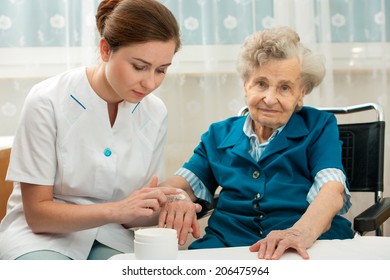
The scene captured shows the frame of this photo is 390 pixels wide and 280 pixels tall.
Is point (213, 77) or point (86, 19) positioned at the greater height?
point (86, 19)

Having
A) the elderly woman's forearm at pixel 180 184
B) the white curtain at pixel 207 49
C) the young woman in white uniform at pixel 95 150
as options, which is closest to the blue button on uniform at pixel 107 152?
the young woman in white uniform at pixel 95 150

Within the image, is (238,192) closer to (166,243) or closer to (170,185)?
(170,185)

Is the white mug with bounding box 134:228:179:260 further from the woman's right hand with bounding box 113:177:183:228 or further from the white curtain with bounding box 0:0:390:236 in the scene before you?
the white curtain with bounding box 0:0:390:236

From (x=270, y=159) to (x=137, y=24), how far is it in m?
0.57

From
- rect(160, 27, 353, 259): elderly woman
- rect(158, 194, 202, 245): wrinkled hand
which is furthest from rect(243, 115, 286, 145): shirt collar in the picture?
rect(158, 194, 202, 245): wrinkled hand

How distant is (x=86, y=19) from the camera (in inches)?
104

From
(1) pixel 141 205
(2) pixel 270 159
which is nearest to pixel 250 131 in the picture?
(2) pixel 270 159

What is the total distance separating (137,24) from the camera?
5.34ft

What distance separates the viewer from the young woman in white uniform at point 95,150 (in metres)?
1.63

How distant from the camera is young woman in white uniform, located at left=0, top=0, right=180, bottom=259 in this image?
1635 mm

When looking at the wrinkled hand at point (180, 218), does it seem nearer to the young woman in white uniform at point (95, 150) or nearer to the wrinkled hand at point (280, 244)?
the young woman in white uniform at point (95, 150)

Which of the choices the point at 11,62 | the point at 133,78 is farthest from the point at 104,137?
the point at 11,62

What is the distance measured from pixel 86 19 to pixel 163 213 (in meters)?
→ 1.31

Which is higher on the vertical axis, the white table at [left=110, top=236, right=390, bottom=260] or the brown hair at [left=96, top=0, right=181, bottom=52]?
the brown hair at [left=96, top=0, right=181, bottom=52]
